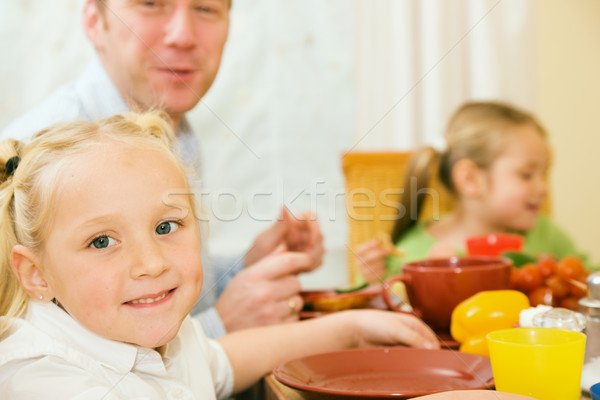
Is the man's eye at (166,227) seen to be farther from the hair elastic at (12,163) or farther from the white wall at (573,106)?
the white wall at (573,106)

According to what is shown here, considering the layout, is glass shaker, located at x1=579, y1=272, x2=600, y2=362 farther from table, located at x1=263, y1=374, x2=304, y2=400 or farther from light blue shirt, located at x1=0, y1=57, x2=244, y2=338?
light blue shirt, located at x1=0, y1=57, x2=244, y2=338

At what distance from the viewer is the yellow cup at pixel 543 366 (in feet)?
1.77

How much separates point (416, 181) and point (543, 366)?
4.19 feet

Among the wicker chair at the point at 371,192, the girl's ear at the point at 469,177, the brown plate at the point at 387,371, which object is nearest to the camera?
the brown plate at the point at 387,371

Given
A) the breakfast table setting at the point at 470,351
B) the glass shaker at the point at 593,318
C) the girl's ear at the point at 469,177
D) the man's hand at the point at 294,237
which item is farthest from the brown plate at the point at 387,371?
the girl's ear at the point at 469,177

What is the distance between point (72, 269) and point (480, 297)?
0.49m

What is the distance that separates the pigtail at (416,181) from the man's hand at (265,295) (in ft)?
2.63

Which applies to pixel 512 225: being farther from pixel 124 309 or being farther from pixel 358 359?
pixel 124 309

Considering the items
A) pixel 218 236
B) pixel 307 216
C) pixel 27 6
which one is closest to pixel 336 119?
pixel 218 236

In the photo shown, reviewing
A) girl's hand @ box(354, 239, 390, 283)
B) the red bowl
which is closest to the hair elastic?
the red bowl

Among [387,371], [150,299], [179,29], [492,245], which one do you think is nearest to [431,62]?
[492,245]

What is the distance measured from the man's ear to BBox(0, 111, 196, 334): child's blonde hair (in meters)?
0.47

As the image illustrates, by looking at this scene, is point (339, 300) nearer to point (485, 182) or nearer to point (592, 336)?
point (592, 336)

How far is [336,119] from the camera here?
2027 mm
